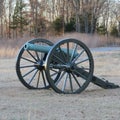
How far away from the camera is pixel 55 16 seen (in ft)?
213

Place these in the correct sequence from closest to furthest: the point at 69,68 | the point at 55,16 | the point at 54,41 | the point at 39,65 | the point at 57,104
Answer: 1. the point at 57,104
2. the point at 69,68
3. the point at 39,65
4. the point at 54,41
5. the point at 55,16

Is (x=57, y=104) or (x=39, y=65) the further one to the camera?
(x=39, y=65)

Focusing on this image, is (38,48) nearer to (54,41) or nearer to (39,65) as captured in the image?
(39,65)

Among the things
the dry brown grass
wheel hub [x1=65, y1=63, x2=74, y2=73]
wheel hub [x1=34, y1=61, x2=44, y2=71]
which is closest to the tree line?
the dry brown grass

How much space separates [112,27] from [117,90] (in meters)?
56.1

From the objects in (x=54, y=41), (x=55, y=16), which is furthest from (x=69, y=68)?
(x=55, y=16)

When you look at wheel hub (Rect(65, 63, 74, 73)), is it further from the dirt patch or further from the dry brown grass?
the dry brown grass

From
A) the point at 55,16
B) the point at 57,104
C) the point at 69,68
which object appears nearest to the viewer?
the point at 57,104

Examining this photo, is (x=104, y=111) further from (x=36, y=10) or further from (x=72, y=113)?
(x=36, y=10)

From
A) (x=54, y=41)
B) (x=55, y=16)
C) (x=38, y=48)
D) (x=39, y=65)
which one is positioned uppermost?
(x=55, y=16)

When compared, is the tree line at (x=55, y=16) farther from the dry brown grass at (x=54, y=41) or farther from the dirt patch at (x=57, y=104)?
the dirt patch at (x=57, y=104)

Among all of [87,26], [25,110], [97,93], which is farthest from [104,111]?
[87,26]

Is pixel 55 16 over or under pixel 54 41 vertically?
over

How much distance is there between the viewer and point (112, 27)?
6588 centimetres
